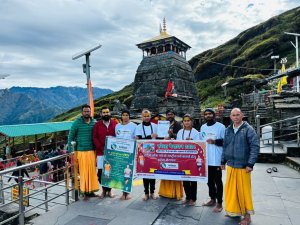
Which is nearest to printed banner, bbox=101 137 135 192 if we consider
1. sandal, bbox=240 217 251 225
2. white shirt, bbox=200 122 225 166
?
white shirt, bbox=200 122 225 166

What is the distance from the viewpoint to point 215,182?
177 inches

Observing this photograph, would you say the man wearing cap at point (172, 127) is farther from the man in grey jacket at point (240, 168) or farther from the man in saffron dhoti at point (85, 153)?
the man in saffron dhoti at point (85, 153)

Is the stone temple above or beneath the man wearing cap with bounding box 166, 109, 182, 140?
above

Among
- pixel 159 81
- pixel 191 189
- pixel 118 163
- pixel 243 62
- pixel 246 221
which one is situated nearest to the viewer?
pixel 246 221

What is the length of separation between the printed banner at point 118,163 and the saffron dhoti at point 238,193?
6.43 ft

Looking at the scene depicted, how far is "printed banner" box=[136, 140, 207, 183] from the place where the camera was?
4.55 m

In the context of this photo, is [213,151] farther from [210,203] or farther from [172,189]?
[172,189]

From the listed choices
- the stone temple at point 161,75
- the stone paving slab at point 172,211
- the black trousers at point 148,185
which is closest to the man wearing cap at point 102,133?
the stone paving slab at point 172,211

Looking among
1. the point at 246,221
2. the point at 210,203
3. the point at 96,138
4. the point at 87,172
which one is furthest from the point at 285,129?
the point at 87,172

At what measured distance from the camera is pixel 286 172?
679cm

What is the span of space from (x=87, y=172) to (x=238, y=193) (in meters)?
3.02

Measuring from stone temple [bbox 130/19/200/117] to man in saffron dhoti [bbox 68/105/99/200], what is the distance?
25740 mm

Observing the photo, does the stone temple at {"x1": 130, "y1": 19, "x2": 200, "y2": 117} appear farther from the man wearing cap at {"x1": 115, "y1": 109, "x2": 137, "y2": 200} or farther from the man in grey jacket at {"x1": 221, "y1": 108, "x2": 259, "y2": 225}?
the man in grey jacket at {"x1": 221, "y1": 108, "x2": 259, "y2": 225}

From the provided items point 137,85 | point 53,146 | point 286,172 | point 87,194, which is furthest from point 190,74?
point 87,194
